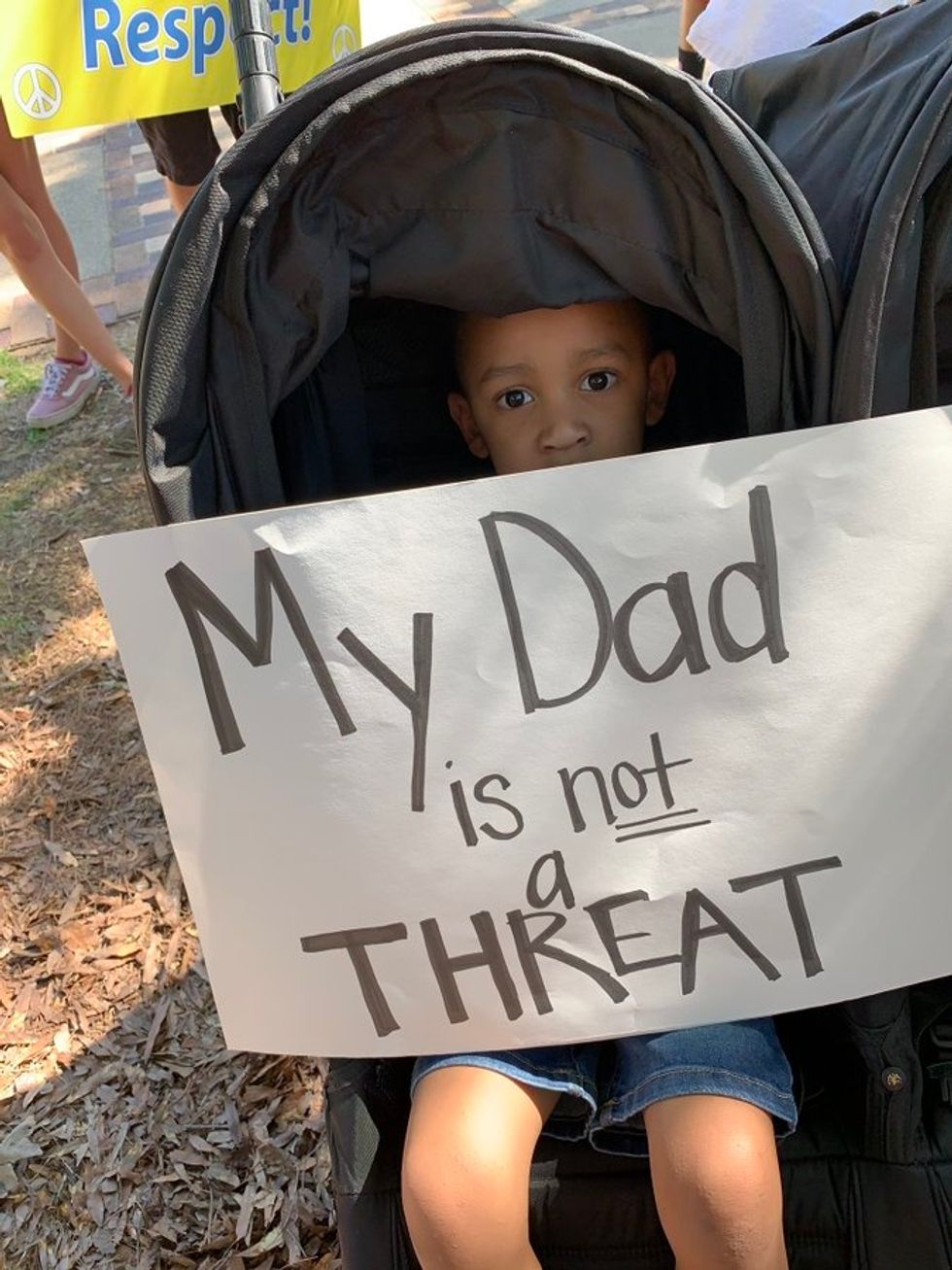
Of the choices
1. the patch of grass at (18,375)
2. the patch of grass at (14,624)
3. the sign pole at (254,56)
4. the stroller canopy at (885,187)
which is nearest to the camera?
the stroller canopy at (885,187)

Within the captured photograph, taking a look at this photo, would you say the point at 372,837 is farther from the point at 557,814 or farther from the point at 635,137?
the point at 635,137

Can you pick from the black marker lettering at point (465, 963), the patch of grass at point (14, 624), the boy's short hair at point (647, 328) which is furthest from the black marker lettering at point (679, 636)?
the patch of grass at point (14, 624)

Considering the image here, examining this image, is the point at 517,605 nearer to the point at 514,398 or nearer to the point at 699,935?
the point at 699,935

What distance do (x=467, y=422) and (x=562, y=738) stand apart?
0.54 m

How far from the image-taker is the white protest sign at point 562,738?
960 millimetres

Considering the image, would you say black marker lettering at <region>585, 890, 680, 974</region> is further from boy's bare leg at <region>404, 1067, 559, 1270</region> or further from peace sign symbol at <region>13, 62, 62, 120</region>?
peace sign symbol at <region>13, 62, 62, 120</region>

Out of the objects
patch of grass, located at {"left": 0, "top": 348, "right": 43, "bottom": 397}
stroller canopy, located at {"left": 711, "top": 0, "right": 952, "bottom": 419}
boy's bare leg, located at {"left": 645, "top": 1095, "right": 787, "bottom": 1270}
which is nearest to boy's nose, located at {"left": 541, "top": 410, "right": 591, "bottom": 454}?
stroller canopy, located at {"left": 711, "top": 0, "right": 952, "bottom": 419}

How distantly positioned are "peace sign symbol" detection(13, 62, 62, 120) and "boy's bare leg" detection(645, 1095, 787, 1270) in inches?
67.5

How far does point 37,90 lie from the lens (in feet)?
6.10

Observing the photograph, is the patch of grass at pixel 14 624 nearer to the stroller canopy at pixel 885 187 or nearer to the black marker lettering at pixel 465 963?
the black marker lettering at pixel 465 963

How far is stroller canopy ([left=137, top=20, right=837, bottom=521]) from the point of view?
0.95 meters

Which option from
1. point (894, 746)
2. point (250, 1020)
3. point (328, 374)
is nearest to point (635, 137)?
point (328, 374)

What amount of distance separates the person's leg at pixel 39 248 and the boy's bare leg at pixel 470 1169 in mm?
2093

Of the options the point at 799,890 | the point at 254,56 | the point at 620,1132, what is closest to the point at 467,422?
the point at 254,56
